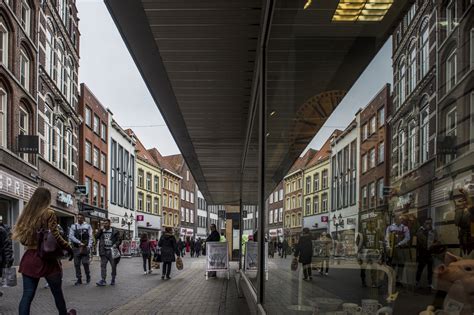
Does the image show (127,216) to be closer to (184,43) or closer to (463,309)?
(184,43)

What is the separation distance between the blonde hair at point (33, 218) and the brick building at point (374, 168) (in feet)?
13.5

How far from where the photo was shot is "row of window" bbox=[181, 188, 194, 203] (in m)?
77.6

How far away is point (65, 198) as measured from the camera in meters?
31.8

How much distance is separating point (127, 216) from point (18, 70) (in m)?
28.6

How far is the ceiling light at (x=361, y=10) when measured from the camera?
2.32 meters

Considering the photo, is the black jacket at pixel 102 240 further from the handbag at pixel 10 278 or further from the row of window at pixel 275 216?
the row of window at pixel 275 216

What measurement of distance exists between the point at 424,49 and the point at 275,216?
13.2ft

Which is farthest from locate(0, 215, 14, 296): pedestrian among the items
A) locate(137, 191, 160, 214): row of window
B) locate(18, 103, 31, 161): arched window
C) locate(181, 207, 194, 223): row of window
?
locate(181, 207, 194, 223): row of window

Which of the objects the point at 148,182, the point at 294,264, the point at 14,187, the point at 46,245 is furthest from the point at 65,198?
the point at 148,182

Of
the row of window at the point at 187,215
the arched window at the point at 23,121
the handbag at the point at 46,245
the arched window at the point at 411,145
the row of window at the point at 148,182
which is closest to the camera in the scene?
the arched window at the point at 411,145

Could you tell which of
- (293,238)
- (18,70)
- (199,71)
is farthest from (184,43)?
(18,70)

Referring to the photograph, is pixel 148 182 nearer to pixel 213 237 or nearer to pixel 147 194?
pixel 147 194

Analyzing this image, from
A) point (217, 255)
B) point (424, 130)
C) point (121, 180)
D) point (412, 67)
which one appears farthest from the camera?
point (121, 180)

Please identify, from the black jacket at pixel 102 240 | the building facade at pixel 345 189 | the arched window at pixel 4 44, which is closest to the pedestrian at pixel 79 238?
the black jacket at pixel 102 240
